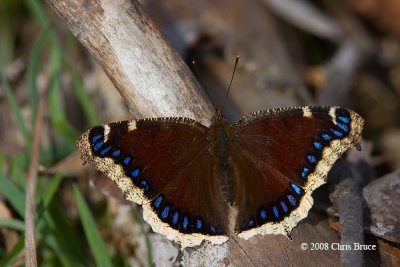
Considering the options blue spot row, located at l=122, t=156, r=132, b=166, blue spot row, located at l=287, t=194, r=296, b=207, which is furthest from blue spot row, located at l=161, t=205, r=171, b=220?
blue spot row, located at l=287, t=194, r=296, b=207

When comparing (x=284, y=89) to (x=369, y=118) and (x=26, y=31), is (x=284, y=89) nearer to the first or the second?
(x=369, y=118)

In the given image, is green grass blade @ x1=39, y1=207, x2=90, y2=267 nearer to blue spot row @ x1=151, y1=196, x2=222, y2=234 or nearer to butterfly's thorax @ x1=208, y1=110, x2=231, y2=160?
blue spot row @ x1=151, y1=196, x2=222, y2=234

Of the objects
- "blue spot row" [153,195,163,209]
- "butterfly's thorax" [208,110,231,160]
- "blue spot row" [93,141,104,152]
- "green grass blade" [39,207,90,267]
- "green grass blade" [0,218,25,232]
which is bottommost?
"green grass blade" [0,218,25,232]

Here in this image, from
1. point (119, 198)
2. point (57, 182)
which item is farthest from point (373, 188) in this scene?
point (57, 182)

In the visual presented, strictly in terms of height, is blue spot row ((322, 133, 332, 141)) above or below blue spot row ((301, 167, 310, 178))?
above

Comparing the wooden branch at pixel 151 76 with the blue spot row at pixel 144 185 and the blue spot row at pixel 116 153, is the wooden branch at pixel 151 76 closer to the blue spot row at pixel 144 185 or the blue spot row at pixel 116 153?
the blue spot row at pixel 116 153
